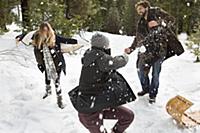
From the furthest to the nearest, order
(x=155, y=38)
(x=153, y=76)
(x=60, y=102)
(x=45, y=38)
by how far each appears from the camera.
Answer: (x=60, y=102), (x=153, y=76), (x=45, y=38), (x=155, y=38)

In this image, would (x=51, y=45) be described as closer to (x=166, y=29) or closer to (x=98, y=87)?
(x=166, y=29)

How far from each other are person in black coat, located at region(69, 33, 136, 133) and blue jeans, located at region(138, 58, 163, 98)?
2.04 meters

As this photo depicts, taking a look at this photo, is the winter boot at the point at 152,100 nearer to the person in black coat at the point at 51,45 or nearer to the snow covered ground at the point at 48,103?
the snow covered ground at the point at 48,103

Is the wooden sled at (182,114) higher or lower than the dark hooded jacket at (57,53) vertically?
lower

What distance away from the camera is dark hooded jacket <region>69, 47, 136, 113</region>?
5.51 metres

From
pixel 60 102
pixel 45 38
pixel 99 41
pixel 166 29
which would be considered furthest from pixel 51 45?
pixel 99 41

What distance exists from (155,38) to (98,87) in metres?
2.30

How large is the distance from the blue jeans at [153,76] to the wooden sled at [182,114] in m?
0.72

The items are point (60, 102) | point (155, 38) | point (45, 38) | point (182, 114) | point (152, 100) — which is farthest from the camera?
point (152, 100)

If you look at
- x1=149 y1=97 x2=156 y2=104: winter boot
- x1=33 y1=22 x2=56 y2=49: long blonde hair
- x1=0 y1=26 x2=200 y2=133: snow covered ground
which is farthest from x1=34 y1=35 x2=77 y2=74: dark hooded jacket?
x1=149 y1=97 x2=156 y2=104: winter boot

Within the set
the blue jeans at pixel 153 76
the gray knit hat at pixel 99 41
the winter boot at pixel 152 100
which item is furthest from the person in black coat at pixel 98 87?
the winter boot at pixel 152 100

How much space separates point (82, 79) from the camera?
5.61 metres

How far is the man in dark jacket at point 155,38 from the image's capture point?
750cm

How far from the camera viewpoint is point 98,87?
5.60 m
